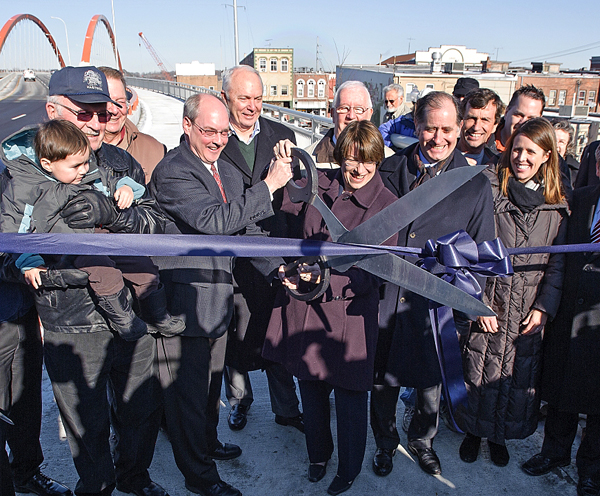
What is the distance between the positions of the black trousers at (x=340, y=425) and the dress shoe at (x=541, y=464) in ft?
3.20

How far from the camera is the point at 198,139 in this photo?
7.97ft

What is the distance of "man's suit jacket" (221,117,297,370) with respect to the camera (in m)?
3.03

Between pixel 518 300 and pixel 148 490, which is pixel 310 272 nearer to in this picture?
pixel 518 300

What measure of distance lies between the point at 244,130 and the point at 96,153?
1109 mm

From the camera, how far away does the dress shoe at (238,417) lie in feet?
10.2

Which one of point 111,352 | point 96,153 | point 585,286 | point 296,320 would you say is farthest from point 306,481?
point 96,153

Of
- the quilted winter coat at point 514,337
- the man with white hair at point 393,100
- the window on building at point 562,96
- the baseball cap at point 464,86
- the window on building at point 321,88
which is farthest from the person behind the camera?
the window on building at point 321,88

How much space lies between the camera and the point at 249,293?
308 centimetres

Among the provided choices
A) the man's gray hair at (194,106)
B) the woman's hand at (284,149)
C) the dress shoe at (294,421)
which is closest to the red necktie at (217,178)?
the man's gray hair at (194,106)

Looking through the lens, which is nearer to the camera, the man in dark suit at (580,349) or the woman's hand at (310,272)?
the woman's hand at (310,272)

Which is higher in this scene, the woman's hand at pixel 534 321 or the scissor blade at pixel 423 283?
the scissor blade at pixel 423 283

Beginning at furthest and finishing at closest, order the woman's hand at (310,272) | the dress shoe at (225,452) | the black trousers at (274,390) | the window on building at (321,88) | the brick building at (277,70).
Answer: the window on building at (321,88)
the brick building at (277,70)
the black trousers at (274,390)
the dress shoe at (225,452)
the woman's hand at (310,272)

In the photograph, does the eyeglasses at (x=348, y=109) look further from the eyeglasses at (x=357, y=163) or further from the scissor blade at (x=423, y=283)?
the scissor blade at (x=423, y=283)

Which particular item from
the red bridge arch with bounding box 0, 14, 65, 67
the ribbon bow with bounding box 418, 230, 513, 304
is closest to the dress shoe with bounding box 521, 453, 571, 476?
the ribbon bow with bounding box 418, 230, 513, 304
